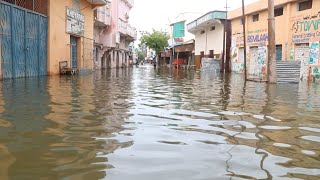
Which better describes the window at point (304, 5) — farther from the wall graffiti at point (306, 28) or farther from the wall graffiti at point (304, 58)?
the wall graffiti at point (304, 58)

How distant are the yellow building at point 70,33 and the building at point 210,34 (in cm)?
1306

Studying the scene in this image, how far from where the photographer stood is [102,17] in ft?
129

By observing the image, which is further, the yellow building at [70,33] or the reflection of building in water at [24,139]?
the yellow building at [70,33]

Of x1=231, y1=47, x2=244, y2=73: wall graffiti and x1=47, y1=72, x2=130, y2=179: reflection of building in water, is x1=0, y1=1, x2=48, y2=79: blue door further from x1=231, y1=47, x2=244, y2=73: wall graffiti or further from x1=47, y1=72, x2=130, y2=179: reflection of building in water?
x1=231, y1=47, x2=244, y2=73: wall graffiti

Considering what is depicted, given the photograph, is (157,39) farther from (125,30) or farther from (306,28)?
(306,28)

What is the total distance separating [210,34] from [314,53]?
22127 millimetres

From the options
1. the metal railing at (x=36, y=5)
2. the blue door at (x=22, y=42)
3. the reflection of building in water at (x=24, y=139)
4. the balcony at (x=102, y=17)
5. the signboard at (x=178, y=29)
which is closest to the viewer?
the reflection of building in water at (x=24, y=139)

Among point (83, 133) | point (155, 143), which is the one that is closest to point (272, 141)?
→ point (155, 143)

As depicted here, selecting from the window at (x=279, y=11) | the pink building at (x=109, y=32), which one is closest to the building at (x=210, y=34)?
the pink building at (x=109, y=32)

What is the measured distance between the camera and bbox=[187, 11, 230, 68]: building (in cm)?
3891

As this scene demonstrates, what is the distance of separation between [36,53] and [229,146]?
18.8 meters

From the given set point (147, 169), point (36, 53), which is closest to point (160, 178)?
point (147, 169)

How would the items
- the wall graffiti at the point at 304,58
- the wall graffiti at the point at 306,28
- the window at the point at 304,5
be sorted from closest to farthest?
the wall graffiti at the point at 306,28, the wall graffiti at the point at 304,58, the window at the point at 304,5

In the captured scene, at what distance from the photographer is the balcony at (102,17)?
123ft
